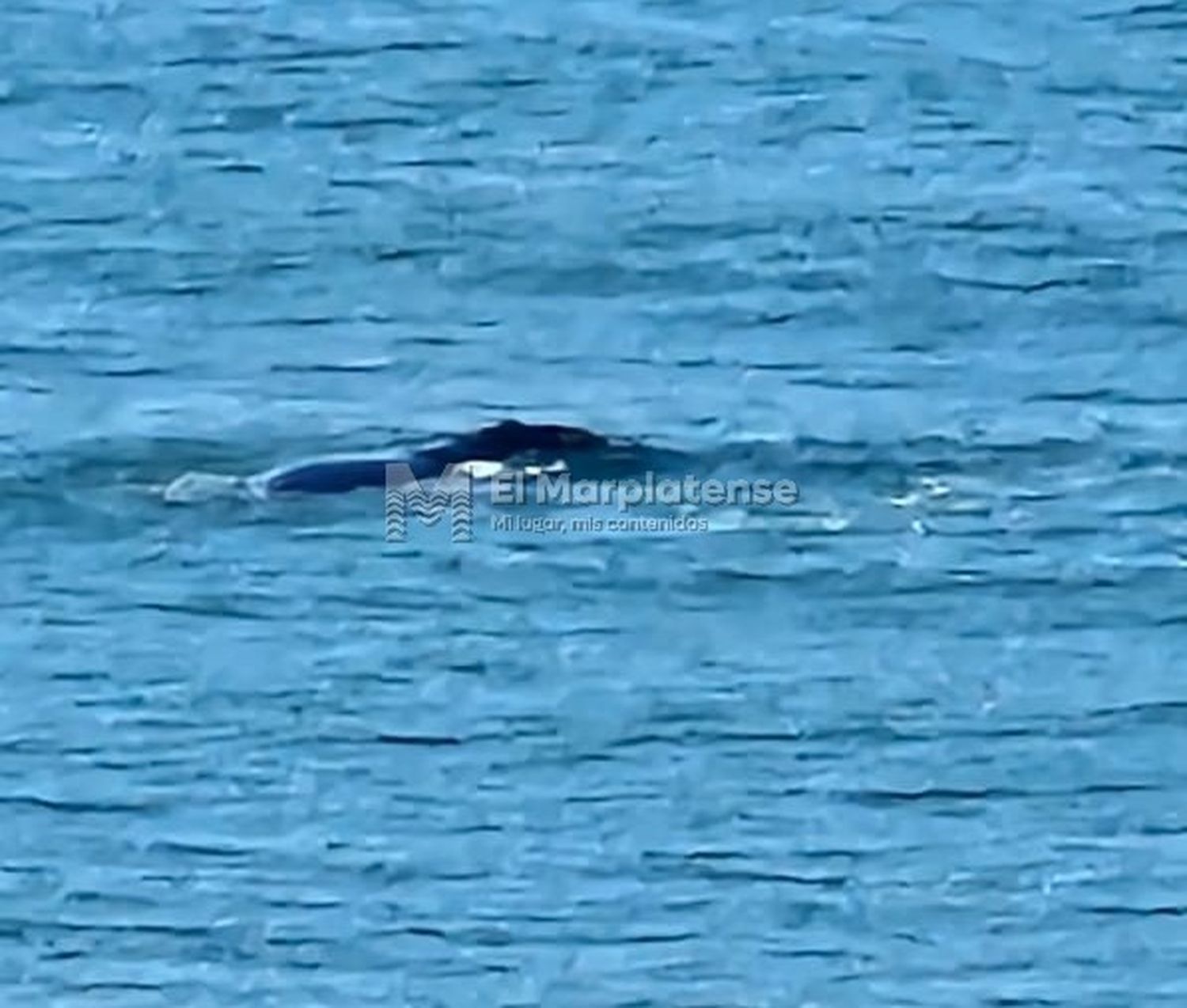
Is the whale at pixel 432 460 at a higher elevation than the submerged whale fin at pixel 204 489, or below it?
higher

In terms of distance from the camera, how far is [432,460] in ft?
3.52

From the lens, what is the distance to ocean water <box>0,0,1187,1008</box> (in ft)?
3.51

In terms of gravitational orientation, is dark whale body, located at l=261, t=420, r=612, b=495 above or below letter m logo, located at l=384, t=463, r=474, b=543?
above

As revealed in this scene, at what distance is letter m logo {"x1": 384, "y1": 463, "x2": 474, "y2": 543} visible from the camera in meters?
1.07

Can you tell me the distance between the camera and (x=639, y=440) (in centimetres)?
107

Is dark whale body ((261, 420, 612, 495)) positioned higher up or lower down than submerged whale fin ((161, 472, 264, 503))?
higher up

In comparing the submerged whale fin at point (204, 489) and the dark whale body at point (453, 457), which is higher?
the dark whale body at point (453, 457)

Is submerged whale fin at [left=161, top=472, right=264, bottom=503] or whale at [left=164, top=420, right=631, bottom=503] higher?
whale at [left=164, top=420, right=631, bottom=503]

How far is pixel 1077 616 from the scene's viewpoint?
1075 mm

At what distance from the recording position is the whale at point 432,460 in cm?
107

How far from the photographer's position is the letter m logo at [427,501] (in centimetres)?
107

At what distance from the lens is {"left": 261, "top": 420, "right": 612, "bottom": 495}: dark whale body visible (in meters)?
1.07

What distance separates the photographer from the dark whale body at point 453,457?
3.52 feet

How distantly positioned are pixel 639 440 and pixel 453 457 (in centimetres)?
6
